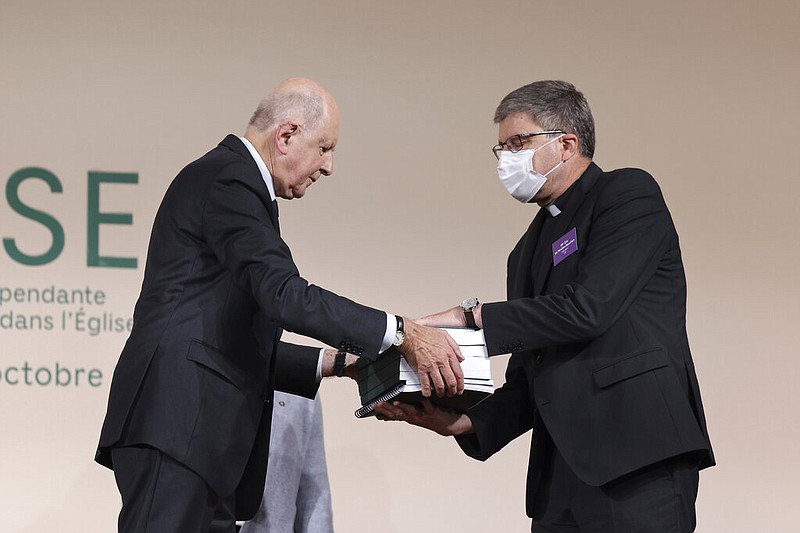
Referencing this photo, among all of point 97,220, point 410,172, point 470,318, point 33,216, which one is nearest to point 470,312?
point 470,318

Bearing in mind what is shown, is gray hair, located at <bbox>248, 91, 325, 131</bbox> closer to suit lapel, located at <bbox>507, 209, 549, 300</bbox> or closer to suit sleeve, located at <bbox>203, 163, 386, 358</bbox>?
suit sleeve, located at <bbox>203, 163, 386, 358</bbox>

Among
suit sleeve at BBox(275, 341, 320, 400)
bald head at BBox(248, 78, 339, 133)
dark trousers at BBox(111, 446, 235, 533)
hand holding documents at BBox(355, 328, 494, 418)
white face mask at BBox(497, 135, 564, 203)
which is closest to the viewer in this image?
dark trousers at BBox(111, 446, 235, 533)

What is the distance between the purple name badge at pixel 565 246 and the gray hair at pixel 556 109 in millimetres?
298

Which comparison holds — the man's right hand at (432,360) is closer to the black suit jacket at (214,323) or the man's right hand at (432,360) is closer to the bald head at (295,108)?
the black suit jacket at (214,323)

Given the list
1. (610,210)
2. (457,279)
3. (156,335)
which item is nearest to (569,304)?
(610,210)

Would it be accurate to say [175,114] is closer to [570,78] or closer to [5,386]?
[5,386]

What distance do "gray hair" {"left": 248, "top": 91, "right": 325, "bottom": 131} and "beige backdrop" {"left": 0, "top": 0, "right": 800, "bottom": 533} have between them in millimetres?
1843

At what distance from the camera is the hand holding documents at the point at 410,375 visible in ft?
8.12

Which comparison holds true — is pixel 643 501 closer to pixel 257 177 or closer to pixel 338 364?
pixel 338 364

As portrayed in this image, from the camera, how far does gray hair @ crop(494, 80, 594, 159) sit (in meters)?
2.80

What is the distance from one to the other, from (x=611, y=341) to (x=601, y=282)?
0.15m

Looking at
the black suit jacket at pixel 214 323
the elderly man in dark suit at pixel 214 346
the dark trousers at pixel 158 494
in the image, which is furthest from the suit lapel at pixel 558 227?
the dark trousers at pixel 158 494

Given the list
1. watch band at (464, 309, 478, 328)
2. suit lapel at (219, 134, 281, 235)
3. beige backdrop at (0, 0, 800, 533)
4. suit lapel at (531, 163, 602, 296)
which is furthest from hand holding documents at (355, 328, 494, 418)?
beige backdrop at (0, 0, 800, 533)

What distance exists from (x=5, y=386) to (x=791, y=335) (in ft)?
11.2
